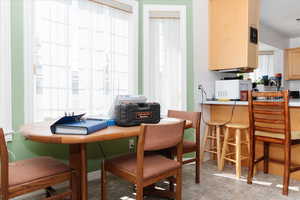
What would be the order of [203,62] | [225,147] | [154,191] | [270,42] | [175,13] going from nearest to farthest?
[154,191]
[225,147]
[175,13]
[203,62]
[270,42]

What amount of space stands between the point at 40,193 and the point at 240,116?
2.57 metres

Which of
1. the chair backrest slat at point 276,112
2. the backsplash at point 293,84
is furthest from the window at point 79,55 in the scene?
the backsplash at point 293,84

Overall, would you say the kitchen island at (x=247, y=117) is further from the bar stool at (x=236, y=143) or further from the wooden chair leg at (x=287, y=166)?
the wooden chair leg at (x=287, y=166)

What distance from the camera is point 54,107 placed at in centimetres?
227

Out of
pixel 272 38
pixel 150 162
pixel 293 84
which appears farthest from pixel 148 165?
pixel 293 84

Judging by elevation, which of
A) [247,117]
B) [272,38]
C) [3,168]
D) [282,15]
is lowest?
[3,168]

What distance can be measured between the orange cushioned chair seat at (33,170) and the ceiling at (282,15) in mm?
4087

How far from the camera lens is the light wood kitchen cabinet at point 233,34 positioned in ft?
10.00

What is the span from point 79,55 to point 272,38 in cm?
495

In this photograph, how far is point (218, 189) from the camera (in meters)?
2.30

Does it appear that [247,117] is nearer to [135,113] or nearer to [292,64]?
[135,113]

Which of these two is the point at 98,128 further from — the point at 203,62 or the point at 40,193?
the point at 203,62

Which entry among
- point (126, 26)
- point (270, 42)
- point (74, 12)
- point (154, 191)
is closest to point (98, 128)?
point (154, 191)

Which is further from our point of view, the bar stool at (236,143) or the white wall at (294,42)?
the white wall at (294,42)
